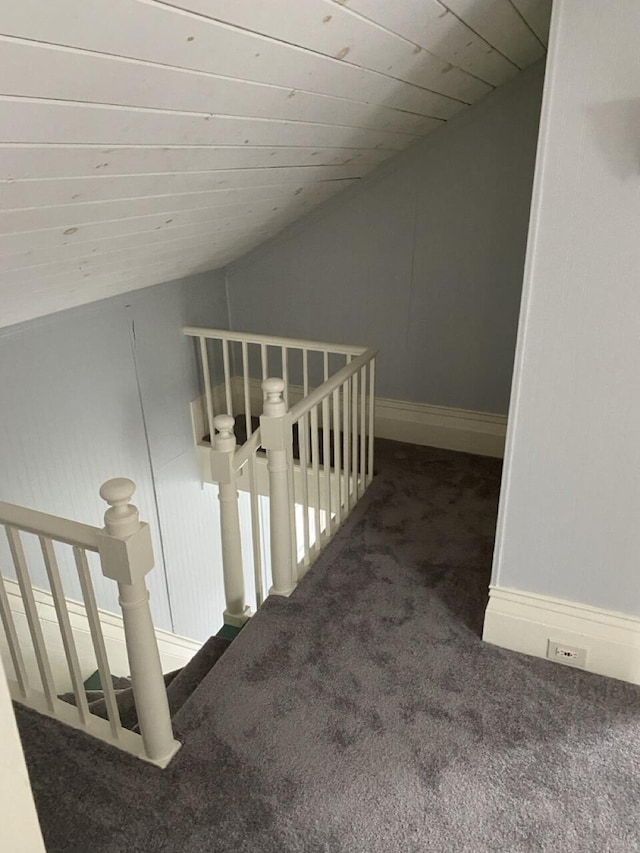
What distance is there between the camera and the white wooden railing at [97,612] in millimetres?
1466

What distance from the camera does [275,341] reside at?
10.5 feet

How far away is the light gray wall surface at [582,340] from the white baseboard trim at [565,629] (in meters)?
0.04

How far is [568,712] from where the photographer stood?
1891mm

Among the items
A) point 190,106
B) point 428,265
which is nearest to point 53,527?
point 190,106

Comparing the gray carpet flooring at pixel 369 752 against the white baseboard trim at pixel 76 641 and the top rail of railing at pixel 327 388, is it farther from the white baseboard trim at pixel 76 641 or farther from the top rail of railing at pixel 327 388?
the white baseboard trim at pixel 76 641

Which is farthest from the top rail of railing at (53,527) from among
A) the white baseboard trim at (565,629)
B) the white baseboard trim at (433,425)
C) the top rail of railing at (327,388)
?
the white baseboard trim at (433,425)

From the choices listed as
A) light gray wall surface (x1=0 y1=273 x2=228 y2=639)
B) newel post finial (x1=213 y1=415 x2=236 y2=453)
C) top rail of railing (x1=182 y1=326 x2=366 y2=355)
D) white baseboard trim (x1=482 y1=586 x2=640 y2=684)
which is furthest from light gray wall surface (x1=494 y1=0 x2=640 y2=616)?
light gray wall surface (x1=0 y1=273 x2=228 y2=639)

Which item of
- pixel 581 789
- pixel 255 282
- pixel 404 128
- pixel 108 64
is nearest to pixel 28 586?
pixel 108 64

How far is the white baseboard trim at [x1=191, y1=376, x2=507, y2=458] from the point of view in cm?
347

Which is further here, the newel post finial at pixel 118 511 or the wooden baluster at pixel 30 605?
the wooden baluster at pixel 30 605

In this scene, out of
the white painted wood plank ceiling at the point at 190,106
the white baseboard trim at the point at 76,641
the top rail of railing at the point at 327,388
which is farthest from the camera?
the white baseboard trim at the point at 76,641

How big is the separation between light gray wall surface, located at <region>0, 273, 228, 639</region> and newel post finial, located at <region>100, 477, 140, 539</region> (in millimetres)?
1333

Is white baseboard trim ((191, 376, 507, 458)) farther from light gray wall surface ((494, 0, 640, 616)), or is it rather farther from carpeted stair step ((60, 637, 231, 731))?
carpeted stair step ((60, 637, 231, 731))

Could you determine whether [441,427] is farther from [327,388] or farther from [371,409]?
[327,388]
